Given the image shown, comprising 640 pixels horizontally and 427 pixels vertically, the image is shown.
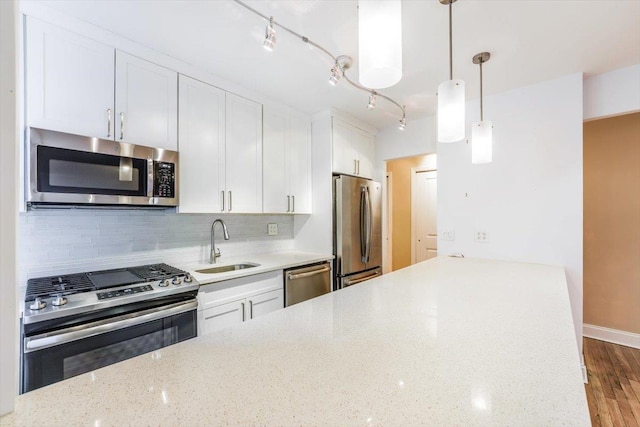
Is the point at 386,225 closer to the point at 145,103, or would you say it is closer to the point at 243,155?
the point at 243,155

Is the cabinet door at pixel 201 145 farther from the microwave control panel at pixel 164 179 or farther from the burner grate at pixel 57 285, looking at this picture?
the burner grate at pixel 57 285

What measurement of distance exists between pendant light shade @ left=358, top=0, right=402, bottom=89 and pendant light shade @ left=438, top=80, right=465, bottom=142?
0.60 m

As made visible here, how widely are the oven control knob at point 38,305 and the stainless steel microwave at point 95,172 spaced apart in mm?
539

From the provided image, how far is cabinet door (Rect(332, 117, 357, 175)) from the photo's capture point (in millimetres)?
3023

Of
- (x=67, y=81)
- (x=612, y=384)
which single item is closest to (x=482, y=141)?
(x=612, y=384)

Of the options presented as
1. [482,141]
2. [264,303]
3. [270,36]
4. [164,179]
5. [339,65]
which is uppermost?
[339,65]

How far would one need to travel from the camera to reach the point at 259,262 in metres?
2.54

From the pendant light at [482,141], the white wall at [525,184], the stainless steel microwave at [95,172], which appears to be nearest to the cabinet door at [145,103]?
the stainless steel microwave at [95,172]

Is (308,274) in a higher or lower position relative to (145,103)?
lower

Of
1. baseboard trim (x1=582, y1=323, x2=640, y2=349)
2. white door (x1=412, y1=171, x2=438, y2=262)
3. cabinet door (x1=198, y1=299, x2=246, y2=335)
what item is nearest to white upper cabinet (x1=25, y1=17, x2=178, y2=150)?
cabinet door (x1=198, y1=299, x2=246, y2=335)

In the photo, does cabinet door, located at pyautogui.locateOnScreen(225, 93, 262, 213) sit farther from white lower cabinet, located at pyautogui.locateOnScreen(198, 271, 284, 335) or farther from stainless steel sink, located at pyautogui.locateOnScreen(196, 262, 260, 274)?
white lower cabinet, located at pyautogui.locateOnScreen(198, 271, 284, 335)

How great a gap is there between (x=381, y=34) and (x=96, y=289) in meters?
1.81

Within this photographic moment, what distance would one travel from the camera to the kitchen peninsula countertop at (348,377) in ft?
1.78

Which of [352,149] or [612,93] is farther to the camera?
[352,149]
